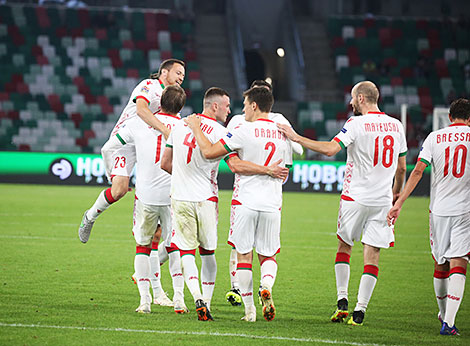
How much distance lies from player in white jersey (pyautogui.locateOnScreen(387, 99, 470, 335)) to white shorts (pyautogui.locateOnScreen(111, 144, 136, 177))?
2859 millimetres

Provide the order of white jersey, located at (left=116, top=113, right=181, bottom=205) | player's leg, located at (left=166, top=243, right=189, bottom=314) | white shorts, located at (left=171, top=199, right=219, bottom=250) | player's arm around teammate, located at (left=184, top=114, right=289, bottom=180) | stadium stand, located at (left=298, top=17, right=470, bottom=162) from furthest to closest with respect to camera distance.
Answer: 1. stadium stand, located at (left=298, top=17, right=470, bottom=162)
2. white jersey, located at (left=116, top=113, right=181, bottom=205)
3. player's leg, located at (left=166, top=243, right=189, bottom=314)
4. white shorts, located at (left=171, top=199, right=219, bottom=250)
5. player's arm around teammate, located at (left=184, top=114, right=289, bottom=180)

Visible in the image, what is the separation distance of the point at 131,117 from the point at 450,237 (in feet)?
11.5

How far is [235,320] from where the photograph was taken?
6.50m

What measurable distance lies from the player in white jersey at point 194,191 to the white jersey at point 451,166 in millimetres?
1888

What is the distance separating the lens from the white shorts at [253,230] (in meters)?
6.34

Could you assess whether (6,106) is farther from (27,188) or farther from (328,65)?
(328,65)

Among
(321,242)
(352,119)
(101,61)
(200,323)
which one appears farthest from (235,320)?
(101,61)

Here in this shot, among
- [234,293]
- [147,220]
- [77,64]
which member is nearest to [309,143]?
[147,220]

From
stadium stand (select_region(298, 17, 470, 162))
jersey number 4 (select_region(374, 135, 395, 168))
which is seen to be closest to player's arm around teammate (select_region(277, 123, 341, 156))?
jersey number 4 (select_region(374, 135, 395, 168))

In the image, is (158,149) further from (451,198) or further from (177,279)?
(451,198)

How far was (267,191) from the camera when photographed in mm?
6352

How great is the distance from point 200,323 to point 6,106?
2403 centimetres

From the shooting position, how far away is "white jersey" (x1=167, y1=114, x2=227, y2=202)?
6480 mm

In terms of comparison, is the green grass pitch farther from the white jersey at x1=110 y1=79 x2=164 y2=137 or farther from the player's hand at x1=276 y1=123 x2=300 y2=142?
the white jersey at x1=110 y1=79 x2=164 y2=137
